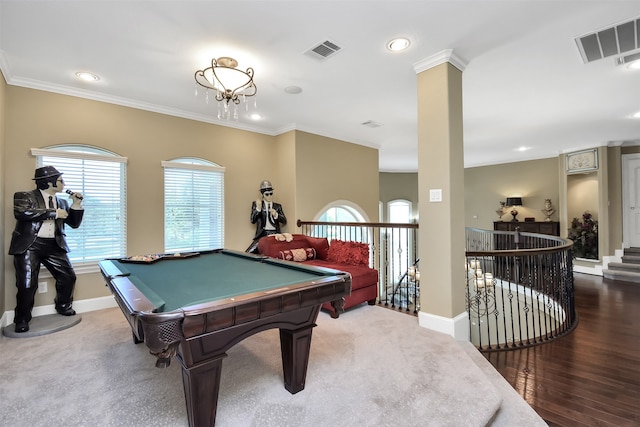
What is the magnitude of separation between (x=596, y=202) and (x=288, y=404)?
9122 mm

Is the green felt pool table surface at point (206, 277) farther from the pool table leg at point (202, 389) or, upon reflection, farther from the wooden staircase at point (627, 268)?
the wooden staircase at point (627, 268)

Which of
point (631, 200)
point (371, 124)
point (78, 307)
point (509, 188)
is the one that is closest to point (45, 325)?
point (78, 307)

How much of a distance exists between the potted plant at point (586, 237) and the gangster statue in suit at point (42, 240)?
32.3ft

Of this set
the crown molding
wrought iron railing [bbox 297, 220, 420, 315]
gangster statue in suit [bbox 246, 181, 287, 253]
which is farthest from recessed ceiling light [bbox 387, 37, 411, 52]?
gangster statue in suit [bbox 246, 181, 287, 253]

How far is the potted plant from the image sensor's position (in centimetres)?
689

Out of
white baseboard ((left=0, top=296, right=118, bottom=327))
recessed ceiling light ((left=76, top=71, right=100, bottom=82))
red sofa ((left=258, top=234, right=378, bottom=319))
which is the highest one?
recessed ceiling light ((left=76, top=71, right=100, bottom=82))

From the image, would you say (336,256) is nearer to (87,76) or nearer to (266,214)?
(266,214)

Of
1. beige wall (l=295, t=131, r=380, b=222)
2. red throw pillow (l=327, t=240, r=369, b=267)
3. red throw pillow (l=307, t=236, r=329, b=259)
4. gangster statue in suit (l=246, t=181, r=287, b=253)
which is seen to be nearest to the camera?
red throw pillow (l=327, t=240, r=369, b=267)

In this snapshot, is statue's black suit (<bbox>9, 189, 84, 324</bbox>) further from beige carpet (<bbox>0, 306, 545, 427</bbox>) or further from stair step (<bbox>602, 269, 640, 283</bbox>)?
stair step (<bbox>602, 269, 640, 283</bbox>)

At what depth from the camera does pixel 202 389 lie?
4.75ft

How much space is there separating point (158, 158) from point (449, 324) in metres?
4.28

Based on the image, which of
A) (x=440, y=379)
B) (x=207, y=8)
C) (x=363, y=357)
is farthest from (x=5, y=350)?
(x=440, y=379)

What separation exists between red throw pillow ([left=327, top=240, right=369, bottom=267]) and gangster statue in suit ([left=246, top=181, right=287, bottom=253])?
1.32m

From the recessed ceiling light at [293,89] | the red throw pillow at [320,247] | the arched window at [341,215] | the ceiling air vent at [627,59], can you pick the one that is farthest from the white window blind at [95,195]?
the ceiling air vent at [627,59]
